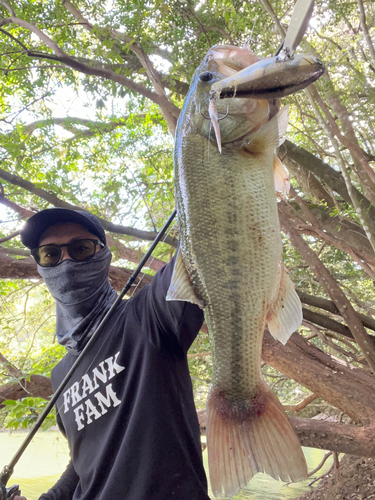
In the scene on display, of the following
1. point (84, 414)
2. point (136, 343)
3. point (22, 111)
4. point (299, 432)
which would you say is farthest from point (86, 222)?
point (22, 111)

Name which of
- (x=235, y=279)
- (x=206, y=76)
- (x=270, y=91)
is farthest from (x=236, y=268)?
(x=206, y=76)

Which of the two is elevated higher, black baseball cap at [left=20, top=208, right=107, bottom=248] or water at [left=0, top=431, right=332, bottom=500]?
black baseball cap at [left=20, top=208, right=107, bottom=248]

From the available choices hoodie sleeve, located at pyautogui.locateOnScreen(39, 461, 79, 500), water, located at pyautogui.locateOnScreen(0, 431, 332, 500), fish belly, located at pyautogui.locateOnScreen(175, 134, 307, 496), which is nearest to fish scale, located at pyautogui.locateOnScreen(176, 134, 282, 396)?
fish belly, located at pyautogui.locateOnScreen(175, 134, 307, 496)

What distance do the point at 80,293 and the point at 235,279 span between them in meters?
1.02

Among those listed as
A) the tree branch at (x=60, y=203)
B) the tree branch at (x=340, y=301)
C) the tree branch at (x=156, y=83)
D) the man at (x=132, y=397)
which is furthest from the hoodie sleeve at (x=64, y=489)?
the tree branch at (x=156, y=83)

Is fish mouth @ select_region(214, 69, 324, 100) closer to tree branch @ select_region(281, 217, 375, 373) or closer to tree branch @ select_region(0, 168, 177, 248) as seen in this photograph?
tree branch @ select_region(281, 217, 375, 373)

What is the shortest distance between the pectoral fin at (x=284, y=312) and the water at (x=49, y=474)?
5293mm

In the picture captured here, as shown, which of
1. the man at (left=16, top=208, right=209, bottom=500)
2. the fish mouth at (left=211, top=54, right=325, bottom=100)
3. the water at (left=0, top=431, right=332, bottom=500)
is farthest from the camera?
the water at (left=0, top=431, right=332, bottom=500)

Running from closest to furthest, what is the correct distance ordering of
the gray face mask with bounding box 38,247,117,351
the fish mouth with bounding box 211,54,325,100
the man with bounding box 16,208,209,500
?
the fish mouth with bounding box 211,54,325,100 → the man with bounding box 16,208,209,500 → the gray face mask with bounding box 38,247,117,351

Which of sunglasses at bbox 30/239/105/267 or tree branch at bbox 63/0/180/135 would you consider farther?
tree branch at bbox 63/0/180/135

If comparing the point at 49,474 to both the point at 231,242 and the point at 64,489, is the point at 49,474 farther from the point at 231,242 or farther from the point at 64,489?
the point at 231,242

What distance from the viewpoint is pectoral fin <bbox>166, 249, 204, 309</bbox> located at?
1.12m

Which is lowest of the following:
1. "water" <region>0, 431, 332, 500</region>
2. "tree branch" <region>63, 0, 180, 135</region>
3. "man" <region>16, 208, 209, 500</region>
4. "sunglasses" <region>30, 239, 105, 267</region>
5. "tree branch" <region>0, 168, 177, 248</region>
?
"water" <region>0, 431, 332, 500</region>

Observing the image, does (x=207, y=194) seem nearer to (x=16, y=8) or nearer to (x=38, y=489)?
(x=16, y=8)
